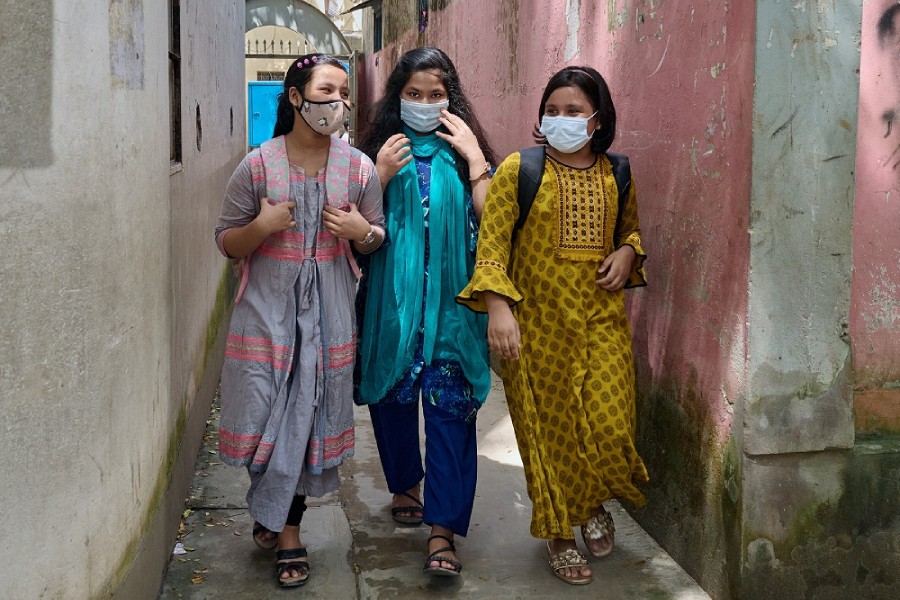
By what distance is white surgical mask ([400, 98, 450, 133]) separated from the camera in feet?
11.5

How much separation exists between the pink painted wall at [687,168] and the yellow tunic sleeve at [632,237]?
0.54 ft

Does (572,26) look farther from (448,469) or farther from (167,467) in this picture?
(167,467)

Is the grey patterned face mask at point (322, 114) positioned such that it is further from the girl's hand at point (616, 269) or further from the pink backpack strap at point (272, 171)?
the girl's hand at point (616, 269)

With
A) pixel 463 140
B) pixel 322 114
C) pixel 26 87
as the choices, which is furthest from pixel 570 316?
pixel 26 87

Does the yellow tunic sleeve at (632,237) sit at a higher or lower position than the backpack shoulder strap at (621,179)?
lower

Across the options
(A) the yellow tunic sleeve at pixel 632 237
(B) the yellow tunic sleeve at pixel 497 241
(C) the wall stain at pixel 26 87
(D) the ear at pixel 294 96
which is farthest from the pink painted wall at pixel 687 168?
(C) the wall stain at pixel 26 87

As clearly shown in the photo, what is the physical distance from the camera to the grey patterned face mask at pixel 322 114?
3258 millimetres

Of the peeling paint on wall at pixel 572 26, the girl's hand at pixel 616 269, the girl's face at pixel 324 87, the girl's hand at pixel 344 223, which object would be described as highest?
the peeling paint on wall at pixel 572 26

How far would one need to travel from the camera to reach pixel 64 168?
2070 mm

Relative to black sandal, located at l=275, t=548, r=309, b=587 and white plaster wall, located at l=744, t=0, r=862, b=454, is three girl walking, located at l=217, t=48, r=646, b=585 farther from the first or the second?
white plaster wall, located at l=744, t=0, r=862, b=454

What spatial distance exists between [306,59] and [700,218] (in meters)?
1.42

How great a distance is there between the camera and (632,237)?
342 cm

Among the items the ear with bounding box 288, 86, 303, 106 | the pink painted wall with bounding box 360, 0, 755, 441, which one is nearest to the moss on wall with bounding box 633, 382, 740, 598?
the pink painted wall with bounding box 360, 0, 755, 441

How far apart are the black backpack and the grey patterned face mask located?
2.08ft
